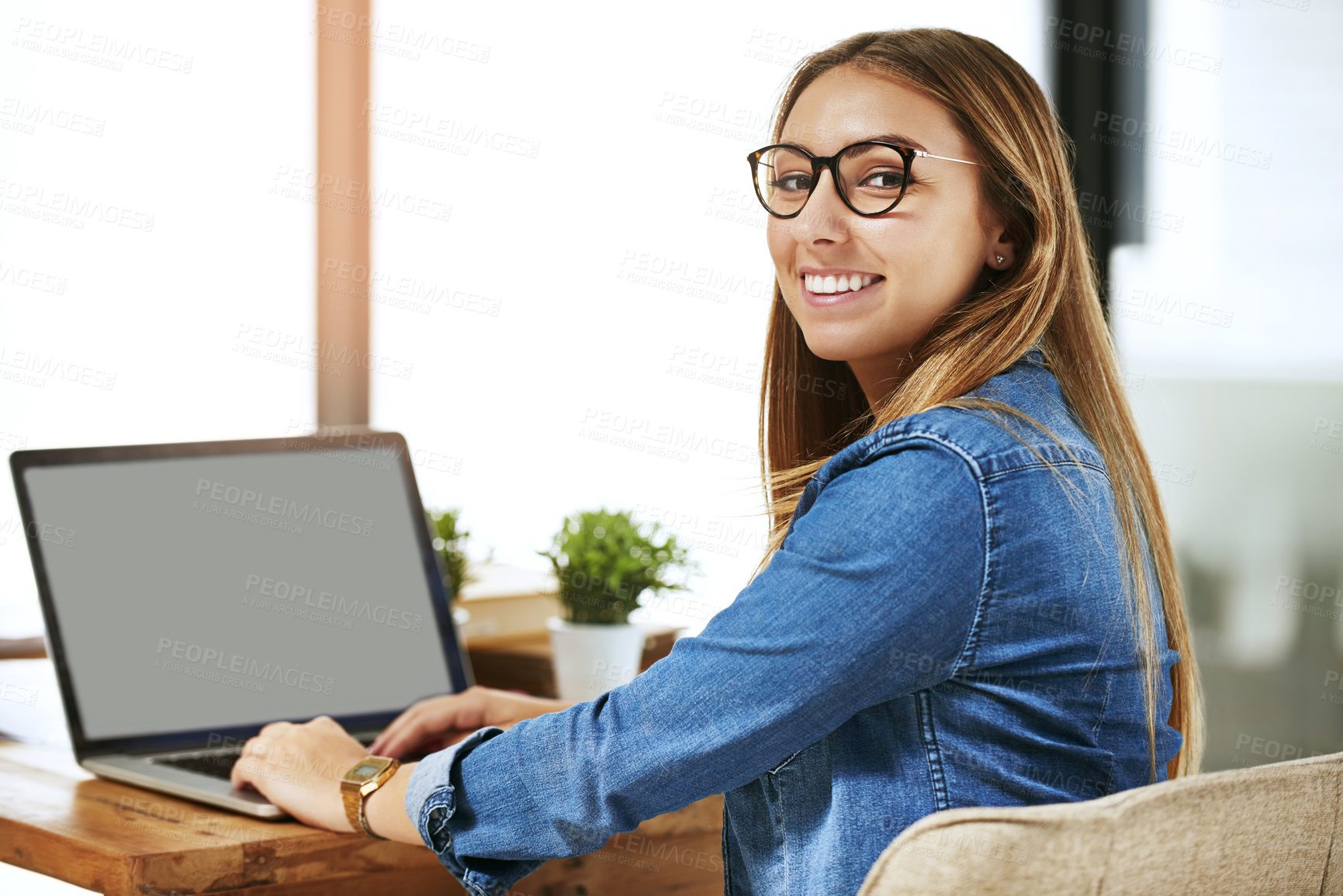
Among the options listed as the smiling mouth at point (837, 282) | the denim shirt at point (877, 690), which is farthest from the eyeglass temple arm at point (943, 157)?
the denim shirt at point (877, 690)

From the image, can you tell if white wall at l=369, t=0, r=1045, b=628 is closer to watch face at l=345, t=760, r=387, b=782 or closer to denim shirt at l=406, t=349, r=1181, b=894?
watch face at l=345, t=760, r=387, b=782

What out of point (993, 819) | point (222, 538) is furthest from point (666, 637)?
point (993, 819)

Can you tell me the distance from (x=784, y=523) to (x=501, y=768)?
361 millimetres

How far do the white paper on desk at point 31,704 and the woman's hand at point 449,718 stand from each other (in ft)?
1.19

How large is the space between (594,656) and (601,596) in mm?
83

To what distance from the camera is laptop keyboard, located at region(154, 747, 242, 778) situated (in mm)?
1228

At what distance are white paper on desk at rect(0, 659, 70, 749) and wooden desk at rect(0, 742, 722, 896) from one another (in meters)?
0.09

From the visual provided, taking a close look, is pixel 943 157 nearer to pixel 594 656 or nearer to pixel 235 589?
pixel 594 656

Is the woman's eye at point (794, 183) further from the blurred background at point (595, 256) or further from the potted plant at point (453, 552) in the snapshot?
the blurred background at point (595, 256)

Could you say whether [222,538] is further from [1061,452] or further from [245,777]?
[1061,452]

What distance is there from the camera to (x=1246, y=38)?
2.29 metres

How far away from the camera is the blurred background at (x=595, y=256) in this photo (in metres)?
2.27

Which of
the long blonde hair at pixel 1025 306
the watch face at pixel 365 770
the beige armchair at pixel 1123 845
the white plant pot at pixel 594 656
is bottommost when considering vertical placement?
the white plant pot at pixel 594 656

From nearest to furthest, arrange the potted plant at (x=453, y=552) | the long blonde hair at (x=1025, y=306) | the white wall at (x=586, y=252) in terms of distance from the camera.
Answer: the long blonde hair at (x=1025, y=306), the potted plant at (x=453, y=552), the white wall at (x=586, y=252)
